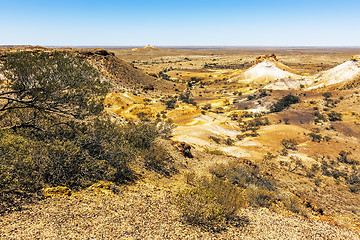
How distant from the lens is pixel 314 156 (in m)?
20.2

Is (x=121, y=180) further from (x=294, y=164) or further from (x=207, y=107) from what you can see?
(x=207, y=107)

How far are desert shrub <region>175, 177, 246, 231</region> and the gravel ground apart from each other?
30 centimetres

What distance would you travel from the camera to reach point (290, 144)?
22.3 meters

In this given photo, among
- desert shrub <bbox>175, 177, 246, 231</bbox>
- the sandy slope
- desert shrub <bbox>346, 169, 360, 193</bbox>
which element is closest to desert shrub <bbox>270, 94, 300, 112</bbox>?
the sandy slope

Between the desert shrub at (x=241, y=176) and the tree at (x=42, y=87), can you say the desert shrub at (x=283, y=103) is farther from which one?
the tree at (x=42, y=87)

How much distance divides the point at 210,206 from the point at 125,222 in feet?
8.76

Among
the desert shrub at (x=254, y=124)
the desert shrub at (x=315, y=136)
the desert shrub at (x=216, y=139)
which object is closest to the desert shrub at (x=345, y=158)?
the desert shrub at (x=315, y=136)

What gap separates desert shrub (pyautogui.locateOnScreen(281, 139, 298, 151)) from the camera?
21.8 meters

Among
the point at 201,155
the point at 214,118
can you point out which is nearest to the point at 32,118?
the point at 201,155

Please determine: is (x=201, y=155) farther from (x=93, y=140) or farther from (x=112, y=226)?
(x=112, y=226)

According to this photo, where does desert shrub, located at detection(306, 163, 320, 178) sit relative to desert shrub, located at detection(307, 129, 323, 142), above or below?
below

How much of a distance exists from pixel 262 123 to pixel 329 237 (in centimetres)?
2163

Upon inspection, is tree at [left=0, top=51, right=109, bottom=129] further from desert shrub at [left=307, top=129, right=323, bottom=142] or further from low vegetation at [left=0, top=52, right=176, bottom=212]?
desert shrub at [left=307, top=129, right=323, bottom=142]

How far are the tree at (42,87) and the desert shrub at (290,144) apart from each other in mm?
18769
